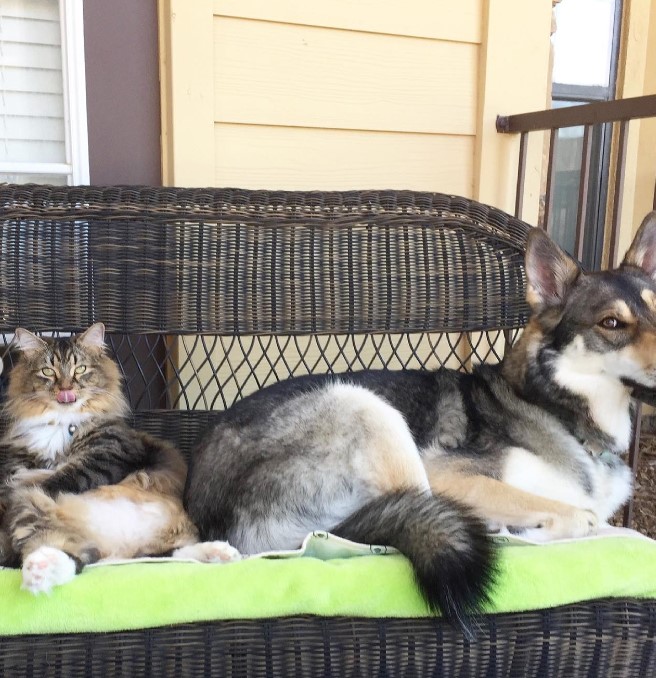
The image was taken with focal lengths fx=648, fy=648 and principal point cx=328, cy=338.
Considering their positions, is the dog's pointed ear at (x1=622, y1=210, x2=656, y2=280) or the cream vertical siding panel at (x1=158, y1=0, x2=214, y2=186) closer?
the dog's pointed ear at (x1=622, y1=210, x2=656, y2=280)

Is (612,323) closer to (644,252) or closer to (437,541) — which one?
(644,252)

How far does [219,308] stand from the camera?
2297mm

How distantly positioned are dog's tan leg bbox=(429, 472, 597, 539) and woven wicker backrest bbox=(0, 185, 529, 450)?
76 cm

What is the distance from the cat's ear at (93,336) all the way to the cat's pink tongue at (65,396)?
170mm

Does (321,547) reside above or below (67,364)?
below

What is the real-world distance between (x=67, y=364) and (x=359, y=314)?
3.32 feet

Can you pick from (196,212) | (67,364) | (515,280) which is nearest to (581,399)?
(515,280)

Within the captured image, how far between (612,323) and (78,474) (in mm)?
1577

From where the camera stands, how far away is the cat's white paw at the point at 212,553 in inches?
58.0

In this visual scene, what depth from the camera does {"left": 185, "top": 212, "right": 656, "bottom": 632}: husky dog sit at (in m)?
1.61

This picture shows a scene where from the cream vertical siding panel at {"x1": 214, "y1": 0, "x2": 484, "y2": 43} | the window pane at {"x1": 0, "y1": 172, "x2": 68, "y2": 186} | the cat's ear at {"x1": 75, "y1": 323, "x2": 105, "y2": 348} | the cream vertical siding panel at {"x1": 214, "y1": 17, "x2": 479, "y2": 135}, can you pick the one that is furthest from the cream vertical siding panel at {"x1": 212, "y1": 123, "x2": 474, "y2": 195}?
the cat's ear at {"x1": 75, "y1": 323, "x2": 105, "y2": 348}

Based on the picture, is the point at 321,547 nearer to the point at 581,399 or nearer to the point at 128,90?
the point at 581,399

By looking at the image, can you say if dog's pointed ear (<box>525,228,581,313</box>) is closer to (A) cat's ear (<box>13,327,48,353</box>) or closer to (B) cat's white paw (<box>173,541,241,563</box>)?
(B) cat's white paw (<box>173,541,241,563</box>)

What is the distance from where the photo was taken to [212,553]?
1.49 m
